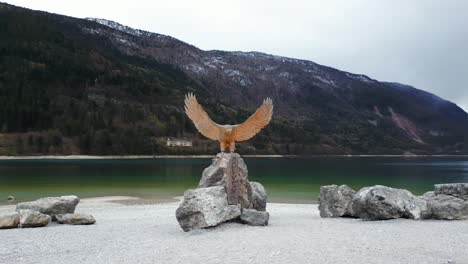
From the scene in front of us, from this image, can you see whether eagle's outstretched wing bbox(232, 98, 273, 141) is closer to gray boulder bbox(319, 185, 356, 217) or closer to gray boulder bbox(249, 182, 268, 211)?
gray boulder bbox(249, 182, 268, 211)

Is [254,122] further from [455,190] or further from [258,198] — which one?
[455,190]

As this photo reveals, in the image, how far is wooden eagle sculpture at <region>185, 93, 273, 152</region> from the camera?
17.2 meters

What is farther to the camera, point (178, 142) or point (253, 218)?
point (178, 142)

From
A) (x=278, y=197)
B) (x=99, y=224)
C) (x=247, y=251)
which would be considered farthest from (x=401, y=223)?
(x=278, y=197)

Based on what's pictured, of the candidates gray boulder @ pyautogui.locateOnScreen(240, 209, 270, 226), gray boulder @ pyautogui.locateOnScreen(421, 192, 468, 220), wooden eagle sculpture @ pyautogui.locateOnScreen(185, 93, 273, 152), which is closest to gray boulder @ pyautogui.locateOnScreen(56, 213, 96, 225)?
wooden eagle sculpture @ pyautogui.locateOnScreen(185, 93, 273, 152)

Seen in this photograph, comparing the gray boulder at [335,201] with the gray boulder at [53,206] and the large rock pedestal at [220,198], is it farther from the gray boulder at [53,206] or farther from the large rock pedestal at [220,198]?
the gray boulder at [53,206]

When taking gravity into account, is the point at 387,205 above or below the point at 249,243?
above

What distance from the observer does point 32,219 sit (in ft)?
51.1

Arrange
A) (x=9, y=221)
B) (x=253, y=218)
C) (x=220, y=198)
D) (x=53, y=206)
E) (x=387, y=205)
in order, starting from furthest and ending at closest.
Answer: (x=53, y=206) → (x=387, y=205) → (x=9, y=221) → (x=253, y=218) → (x=220, y=198)

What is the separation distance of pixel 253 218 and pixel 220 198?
1.41 m

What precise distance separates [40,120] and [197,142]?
4646cm

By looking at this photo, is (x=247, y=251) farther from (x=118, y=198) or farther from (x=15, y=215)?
(x=118, y=198)

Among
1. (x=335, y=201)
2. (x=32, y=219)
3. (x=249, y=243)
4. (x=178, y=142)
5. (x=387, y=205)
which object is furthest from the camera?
(x=178, y=142)

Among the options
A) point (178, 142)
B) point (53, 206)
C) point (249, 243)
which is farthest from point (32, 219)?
point (178, 142)
